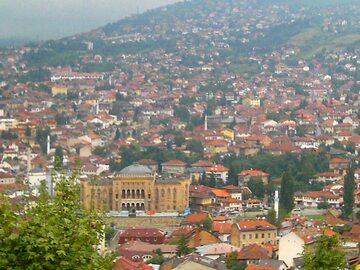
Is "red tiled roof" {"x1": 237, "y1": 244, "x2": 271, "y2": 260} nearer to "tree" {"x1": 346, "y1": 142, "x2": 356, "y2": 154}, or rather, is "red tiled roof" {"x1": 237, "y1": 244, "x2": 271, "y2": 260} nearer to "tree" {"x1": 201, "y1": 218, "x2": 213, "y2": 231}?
"tree" {"x1": 201, "y1": 218, "x2": 213, "y2": 231}

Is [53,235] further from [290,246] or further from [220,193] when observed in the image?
[220,193]

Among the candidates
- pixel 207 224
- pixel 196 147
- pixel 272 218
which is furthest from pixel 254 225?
pixel 196 147

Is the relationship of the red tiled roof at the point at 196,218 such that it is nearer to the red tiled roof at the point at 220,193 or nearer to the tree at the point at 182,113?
the red tiled roof at the point at 220,193

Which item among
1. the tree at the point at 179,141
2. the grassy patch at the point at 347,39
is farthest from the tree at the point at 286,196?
the grassy patch at the point at 347,39

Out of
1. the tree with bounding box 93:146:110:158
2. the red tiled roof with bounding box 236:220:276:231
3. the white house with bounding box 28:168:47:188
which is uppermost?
the red tiled roof with bounding box 236:220:276:231

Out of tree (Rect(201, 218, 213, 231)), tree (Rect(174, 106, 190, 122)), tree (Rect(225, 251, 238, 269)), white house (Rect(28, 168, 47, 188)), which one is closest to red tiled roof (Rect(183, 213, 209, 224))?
tree (Rect(201, 218, 213, 231))
